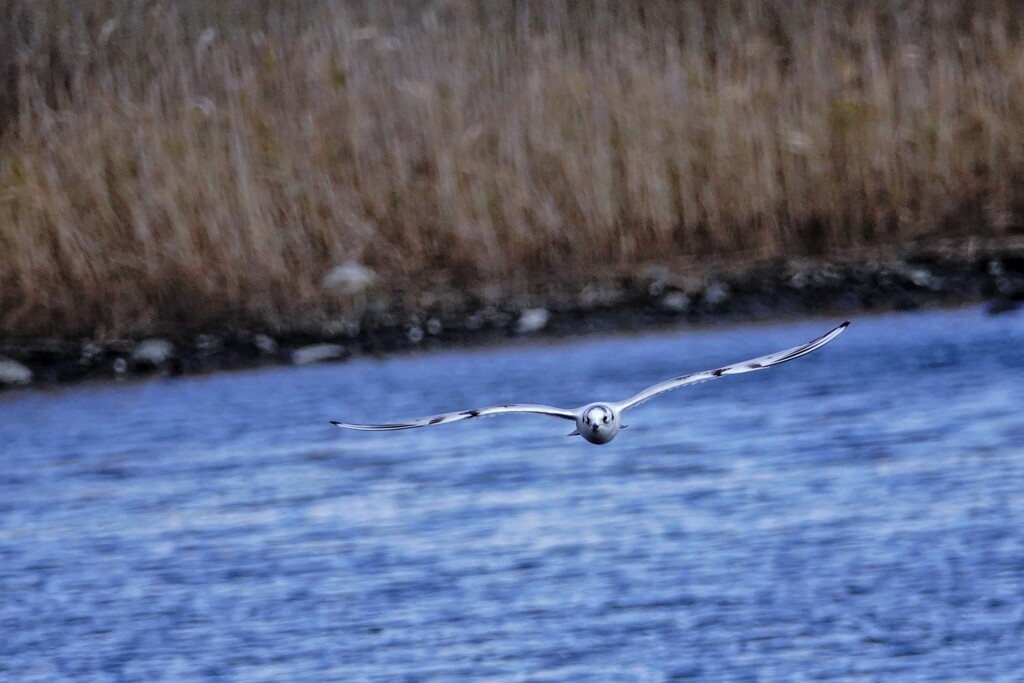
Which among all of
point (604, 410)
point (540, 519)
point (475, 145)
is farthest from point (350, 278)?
point (604, 410)

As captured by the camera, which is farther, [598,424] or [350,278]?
[350,278]

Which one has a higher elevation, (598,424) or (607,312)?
(607,312)

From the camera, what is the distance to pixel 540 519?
6.93m

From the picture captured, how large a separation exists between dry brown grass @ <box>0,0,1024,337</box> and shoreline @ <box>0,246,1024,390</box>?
0.13 m

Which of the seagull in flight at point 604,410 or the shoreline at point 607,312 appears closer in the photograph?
the seagull in flight at point 604,410

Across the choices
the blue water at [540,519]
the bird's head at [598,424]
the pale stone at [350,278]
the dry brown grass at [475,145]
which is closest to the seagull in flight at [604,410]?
the bird's head at [598,424]

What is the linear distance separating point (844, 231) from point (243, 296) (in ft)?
9.90

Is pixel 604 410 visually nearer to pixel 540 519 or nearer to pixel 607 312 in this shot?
pixel 540 519

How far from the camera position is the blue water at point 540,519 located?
18.4 ft

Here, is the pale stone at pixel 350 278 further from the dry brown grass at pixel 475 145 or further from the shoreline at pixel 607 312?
the shoreline at pixel 607 312

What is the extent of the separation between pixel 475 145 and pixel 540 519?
243 cm

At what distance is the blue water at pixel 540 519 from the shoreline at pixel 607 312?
0.11m

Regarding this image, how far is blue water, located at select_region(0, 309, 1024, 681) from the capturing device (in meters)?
5.61

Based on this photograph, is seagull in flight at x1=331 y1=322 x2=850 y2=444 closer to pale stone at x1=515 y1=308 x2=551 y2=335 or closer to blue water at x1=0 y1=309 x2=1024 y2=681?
blue water at x1=0 y1=309 x2=1024 y2=681
